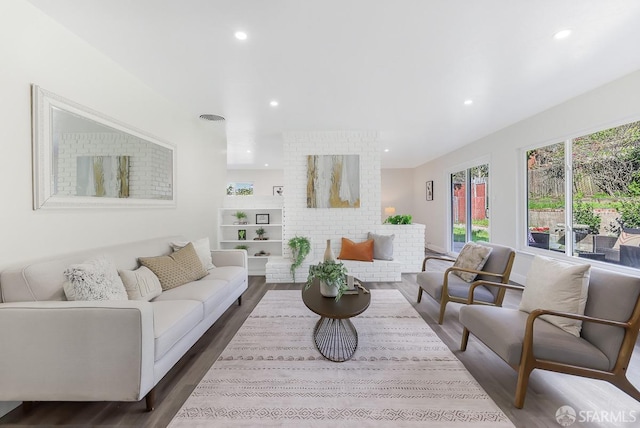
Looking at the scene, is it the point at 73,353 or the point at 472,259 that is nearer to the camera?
the point at 73,353

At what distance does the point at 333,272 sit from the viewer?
7.29 feet

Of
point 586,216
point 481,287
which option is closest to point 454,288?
point 481,287

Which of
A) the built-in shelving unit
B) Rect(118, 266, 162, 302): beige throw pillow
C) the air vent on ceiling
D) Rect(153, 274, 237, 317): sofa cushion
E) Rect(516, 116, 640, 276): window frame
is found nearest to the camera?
Rect(118, 266, 162, 302): beige throw pillow

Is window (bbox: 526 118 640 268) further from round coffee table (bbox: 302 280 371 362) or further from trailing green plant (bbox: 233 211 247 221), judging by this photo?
trailing green plant (bbox: 233 211 247 221)

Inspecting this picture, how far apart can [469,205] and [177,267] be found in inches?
230

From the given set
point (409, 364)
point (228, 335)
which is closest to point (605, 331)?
point (409, 364)

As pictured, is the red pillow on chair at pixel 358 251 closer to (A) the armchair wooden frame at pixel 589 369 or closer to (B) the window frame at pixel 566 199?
(B) the window frame at pixel 566 199

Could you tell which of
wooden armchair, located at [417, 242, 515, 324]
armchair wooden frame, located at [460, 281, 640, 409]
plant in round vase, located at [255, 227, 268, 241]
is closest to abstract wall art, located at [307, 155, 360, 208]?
plant in round vase, located at [255, 227, 268, 241]

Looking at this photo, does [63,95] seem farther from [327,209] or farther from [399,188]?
[399,188]

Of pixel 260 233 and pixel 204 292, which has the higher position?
pixel 260 233

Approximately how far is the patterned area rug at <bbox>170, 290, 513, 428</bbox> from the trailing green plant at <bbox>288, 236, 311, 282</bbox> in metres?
1.60

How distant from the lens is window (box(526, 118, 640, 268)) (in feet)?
8.90

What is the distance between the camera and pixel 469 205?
571 centimetres

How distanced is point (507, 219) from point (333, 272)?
3.76 metres
